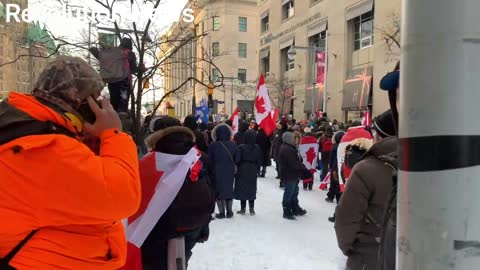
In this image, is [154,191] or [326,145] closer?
[154,191]

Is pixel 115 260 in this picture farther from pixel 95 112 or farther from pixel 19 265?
pixel 95 112

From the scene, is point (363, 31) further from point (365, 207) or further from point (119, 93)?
point (365, 207)

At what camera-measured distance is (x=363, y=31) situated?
1135 inches

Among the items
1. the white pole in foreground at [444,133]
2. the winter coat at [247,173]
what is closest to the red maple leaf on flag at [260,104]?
the winter coat at [247,173]

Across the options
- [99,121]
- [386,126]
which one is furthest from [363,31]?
[99,121]

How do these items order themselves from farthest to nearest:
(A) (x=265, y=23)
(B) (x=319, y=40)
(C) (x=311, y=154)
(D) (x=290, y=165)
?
(A) (x=265, y=23) < (B) (x=319, y=40) < (C) (x=311, y=154) < (D) (x=290, y=165)

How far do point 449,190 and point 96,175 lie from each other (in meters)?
1.13

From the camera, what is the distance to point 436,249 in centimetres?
99

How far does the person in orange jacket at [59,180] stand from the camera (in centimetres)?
150

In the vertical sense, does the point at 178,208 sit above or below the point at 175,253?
above

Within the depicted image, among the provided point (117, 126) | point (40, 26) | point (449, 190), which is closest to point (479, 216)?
point (449, 190)

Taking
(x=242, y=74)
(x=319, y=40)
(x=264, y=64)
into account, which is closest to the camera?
(x=319, y=40)

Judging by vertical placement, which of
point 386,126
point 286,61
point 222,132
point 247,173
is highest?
point 286,61

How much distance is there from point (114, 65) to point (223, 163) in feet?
18.0
